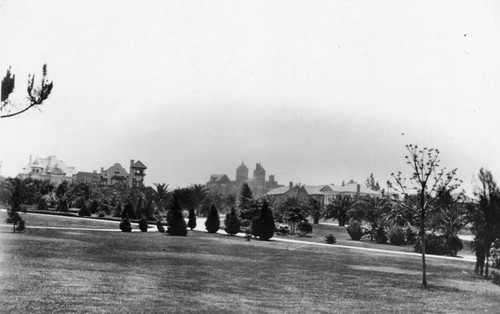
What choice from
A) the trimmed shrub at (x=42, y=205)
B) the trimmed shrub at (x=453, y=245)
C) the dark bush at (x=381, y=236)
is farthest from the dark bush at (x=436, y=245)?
the trimmed shrub at (x=42, y=205)

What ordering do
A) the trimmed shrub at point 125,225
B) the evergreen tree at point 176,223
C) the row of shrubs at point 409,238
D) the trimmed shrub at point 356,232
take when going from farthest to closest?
1. the trimmed shrub at point 356,232
2. the trimmed shrub at point 125,225
3. the evergreen tree at point 176,223
4. the row of shrubs at point 409,238

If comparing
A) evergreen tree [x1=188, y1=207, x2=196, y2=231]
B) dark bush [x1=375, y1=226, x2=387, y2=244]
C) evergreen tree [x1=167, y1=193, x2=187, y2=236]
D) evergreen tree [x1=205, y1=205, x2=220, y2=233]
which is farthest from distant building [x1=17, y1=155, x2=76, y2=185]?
dark bush [x1=375, y1=226, x2=387, y2=244]

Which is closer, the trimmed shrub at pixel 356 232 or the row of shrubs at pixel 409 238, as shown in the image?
the row of shrubs at pixel 409 238

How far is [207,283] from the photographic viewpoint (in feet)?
38.0

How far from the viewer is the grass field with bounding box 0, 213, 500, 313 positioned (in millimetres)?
9016

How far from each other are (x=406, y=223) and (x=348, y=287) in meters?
28.5

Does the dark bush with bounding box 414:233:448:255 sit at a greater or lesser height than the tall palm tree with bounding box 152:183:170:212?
lesser

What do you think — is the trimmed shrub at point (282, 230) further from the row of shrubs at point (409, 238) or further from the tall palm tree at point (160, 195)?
the tall palm tree at point (160, 195)

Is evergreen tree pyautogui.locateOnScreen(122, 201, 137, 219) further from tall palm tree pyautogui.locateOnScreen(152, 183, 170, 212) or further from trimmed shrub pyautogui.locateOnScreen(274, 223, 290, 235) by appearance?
trimmed shrub pyautogui.locateOnScreen(274, 223, 290, 235)

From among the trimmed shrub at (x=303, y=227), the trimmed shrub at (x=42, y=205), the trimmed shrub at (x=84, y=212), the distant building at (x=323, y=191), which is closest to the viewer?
the trimmed shrub at (x=303, y=227)

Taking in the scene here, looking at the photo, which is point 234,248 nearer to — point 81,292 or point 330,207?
point 81,292

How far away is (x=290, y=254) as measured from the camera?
66.6ft

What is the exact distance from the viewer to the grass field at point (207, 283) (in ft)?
29.6

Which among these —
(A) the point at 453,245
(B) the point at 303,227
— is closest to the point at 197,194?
(B) the point at 303,227
